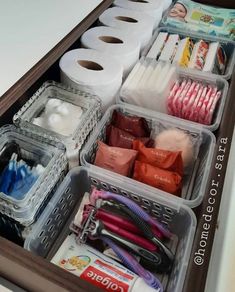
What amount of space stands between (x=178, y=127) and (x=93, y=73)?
0.82 ft

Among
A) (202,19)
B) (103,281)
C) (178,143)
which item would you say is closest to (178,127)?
(178,143)

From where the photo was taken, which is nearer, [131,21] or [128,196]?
[128,196]

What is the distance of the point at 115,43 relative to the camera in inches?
38.5

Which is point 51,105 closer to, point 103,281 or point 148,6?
point 103,281

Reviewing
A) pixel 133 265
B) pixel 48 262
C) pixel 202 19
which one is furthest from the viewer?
pixel 202 19

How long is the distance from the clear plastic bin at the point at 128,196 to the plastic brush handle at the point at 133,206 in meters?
0.02

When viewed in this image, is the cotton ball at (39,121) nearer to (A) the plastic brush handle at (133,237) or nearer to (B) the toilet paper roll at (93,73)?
(B) the toilet paper roll at (93,73)

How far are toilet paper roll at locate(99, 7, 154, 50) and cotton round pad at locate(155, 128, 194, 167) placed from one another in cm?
34

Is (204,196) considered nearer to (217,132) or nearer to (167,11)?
(217,132)

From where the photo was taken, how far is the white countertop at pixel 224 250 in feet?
1.69

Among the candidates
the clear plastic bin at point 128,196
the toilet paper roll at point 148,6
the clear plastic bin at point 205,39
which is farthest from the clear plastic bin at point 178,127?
the toilet paper roll at point 148,6

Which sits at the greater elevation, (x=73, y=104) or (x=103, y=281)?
(x=73, y=104)

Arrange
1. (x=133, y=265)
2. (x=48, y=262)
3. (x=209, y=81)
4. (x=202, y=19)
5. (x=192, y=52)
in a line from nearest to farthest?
1. (x=48, y=262)
2. (x=133, y=265)
3. (x=209, y=81)
4. (x=192, y=52)
5. (x=202, y=19)

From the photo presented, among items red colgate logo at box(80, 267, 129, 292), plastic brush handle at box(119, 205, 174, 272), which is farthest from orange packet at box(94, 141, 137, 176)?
red colgate logo at box(80, 267, 129, 292)
